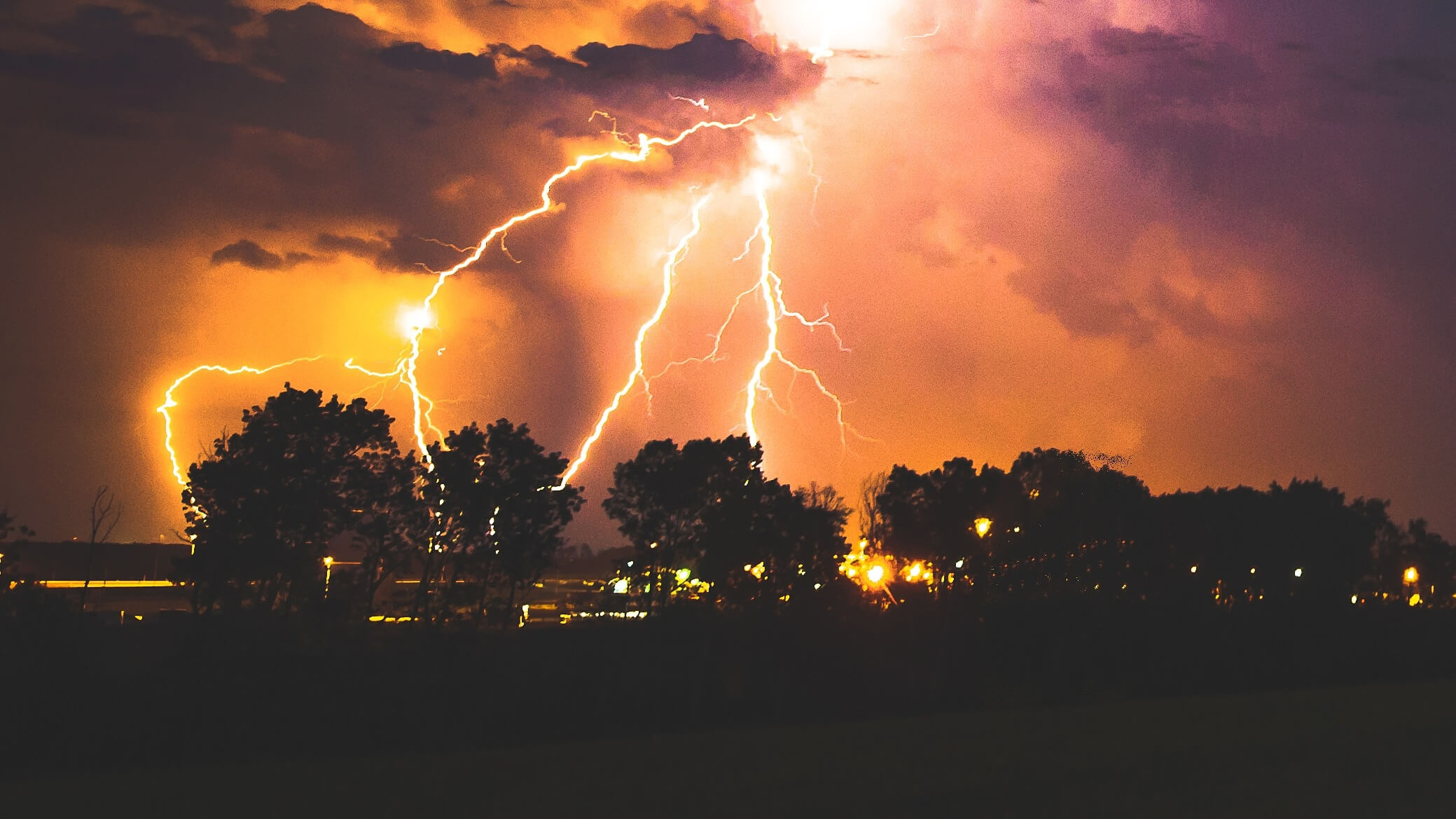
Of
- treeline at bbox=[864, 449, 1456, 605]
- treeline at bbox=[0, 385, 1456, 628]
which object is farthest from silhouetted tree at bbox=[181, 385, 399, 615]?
treeline at bbox=[864, 449, 1456, 605]

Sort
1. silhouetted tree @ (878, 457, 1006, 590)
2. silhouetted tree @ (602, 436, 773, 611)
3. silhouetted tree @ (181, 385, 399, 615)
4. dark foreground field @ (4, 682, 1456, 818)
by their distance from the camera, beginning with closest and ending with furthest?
dark foreground field @ (4, 682, 1456, 818) → silhouetted tree @ (181, 385, 399, 615) → silhouetted tree @ (602, 436, 773, 611) → silhouetted tree @ (878, 457, 1006, 590)

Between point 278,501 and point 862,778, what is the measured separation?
26515 mm

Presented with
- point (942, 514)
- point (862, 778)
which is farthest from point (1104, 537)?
point (862, 778)

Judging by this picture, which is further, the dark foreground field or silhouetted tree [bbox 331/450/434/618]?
silhouetted tree [bbox 331/450/434/618]

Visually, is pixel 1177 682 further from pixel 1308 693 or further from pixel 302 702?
pixel 302 702

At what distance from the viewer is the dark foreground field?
→ 9.48m

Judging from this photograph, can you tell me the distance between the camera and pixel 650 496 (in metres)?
41.7

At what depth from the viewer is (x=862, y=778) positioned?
10461 mm

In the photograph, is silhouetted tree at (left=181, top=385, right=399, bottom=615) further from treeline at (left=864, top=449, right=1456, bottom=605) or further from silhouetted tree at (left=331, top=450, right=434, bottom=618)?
treeline at (left=864, top=449, right=1456, bottom=605)

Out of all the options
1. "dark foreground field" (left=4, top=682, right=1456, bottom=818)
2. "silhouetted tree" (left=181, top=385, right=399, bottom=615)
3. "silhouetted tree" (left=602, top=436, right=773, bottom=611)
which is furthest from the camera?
"silhouetted tree" (left=602, top=436, right=773, bottom=611)

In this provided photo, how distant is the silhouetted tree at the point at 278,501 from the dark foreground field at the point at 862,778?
2201cm

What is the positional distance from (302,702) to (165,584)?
159 feet

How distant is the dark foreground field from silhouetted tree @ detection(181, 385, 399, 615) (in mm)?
22008

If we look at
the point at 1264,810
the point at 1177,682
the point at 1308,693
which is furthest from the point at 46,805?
the point at 1177,682
